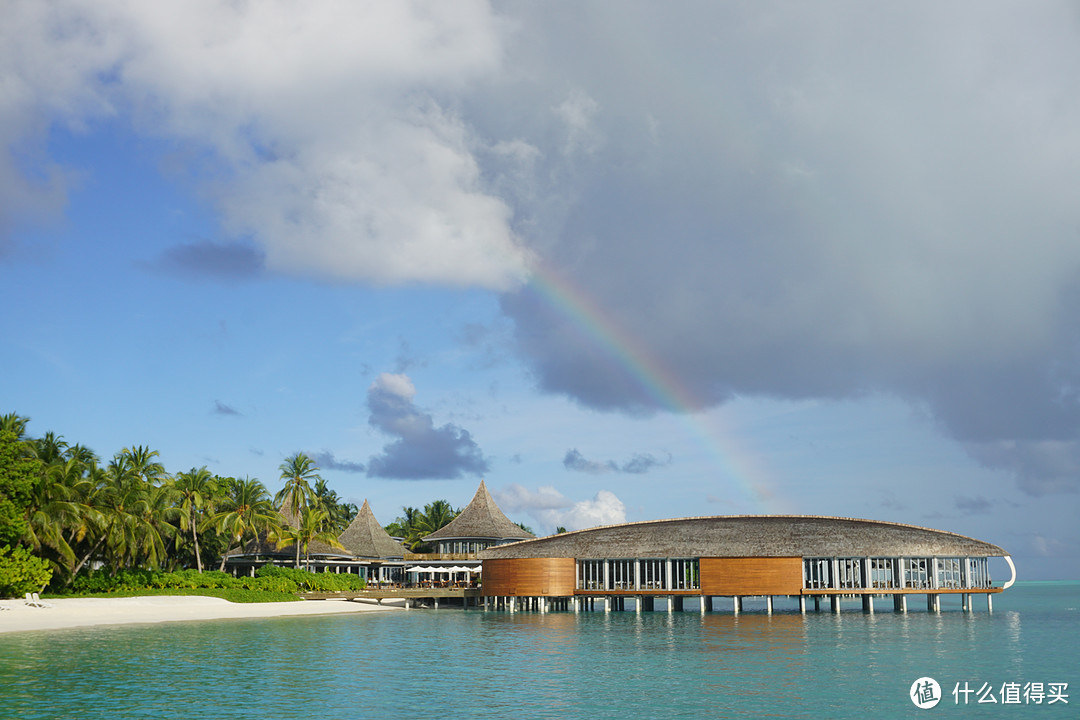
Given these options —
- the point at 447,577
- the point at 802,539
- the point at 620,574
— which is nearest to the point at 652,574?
the point at 620,574

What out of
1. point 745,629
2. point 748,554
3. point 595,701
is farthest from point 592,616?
point 595,701

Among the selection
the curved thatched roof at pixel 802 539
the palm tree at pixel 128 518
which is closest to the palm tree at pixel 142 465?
the palm tree at pixel 128 518

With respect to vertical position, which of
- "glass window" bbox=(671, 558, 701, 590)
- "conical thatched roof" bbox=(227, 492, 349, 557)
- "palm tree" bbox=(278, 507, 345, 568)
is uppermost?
"palm tree" bbox=(278, 507, 345, 568)

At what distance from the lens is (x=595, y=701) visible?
90.7ft

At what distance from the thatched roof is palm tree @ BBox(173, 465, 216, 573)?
2524 centimetres

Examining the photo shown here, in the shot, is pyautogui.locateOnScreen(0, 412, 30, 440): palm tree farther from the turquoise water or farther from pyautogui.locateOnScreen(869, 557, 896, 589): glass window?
pyautogui.locateOnScreen(869, 557, 896, 589): glass window

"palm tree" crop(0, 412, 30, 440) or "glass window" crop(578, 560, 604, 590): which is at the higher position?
"palm tree" crop(0, 412, 30, 440)

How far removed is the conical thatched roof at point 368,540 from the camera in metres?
90.1

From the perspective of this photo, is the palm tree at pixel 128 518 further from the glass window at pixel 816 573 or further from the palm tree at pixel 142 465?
the glass window at pixel 816 573

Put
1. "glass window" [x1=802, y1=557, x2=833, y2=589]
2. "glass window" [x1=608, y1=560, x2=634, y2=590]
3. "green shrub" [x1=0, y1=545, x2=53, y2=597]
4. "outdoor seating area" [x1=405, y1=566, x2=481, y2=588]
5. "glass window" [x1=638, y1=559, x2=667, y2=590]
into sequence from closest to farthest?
"green shrub" [x1=0, y1=545, x2=53, y2=597] → "glass window" [x1=802, y1=557, x2=833, y2=589] → "glass window" [x1=638, y1=559, x2=667, y2=590] → "glass window" [x1=608, y1=560, x2=634, y2=590] → "outdoor seating area" [x1=405, y1=566, x2=481, y2=588]

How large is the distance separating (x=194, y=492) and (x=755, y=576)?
44.4 metres

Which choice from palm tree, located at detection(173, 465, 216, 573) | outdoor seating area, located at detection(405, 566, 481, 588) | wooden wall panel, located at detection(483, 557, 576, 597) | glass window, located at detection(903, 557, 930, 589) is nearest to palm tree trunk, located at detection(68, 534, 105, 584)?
palm tree, located at detection(173, 465, 216, 573)

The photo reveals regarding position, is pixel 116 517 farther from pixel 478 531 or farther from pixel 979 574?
pixel 979 574

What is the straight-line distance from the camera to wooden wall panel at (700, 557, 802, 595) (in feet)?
211
